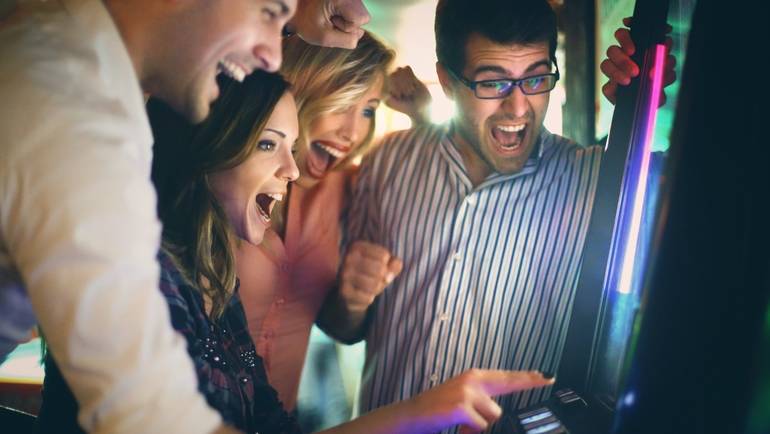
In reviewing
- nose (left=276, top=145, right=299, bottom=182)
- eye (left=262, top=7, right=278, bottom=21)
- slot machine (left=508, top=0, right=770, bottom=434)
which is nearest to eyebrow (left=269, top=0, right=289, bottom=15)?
eye (left=262, top=7, right=278, bottom=21)

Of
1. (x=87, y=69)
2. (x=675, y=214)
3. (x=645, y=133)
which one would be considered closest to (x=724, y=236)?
(x=675, y=214)

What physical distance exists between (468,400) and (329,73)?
2.10 ft

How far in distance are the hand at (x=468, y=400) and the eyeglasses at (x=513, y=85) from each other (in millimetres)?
522

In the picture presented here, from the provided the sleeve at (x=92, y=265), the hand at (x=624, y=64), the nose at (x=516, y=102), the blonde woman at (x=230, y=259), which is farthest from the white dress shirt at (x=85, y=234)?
the hand at (x=624, y=64)

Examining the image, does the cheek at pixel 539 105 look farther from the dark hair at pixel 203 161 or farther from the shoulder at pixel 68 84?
the shoulder at pixel 68 84

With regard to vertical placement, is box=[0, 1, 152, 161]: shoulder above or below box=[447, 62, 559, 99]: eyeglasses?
below

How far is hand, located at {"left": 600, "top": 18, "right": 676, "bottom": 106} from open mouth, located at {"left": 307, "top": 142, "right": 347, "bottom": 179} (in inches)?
21.5

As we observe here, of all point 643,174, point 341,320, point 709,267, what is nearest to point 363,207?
point 341,320

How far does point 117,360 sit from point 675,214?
2.01 ft

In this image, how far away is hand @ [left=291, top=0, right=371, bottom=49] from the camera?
0.95 m

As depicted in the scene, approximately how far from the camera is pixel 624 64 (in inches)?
37.9

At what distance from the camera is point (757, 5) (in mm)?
498

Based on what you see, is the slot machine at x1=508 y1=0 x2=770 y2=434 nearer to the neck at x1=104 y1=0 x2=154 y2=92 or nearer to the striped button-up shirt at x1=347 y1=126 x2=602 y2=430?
the striped button-up shirt at x1=347 y1=126 x2=602 y2=430

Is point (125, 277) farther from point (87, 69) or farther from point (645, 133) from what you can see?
point (645, 133)
